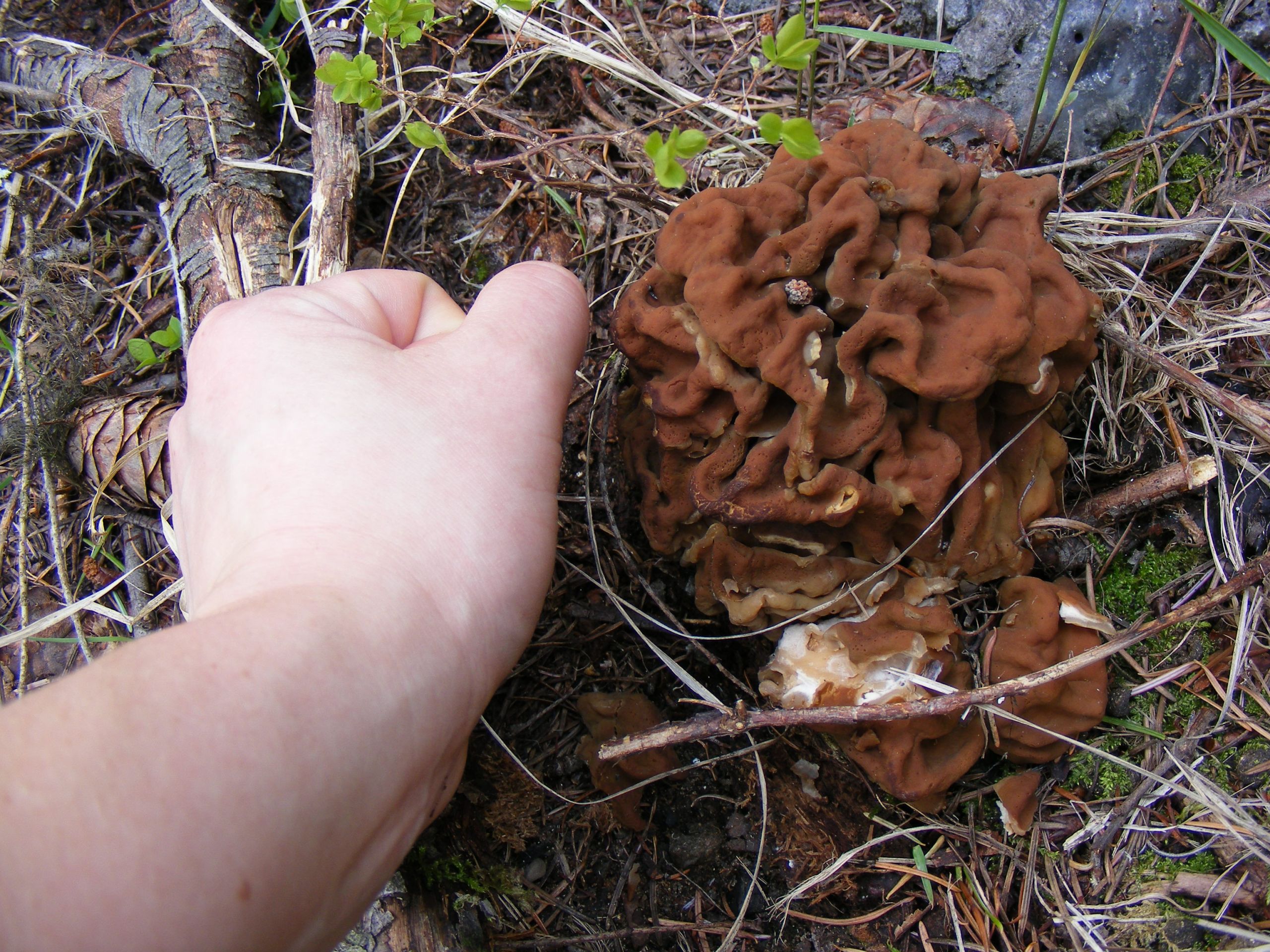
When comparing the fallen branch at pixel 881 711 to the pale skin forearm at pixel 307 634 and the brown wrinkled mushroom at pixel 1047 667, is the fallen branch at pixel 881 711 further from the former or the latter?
the pale skin forearm at pixel 307 634

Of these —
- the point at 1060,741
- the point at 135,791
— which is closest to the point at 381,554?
the point at 135,791

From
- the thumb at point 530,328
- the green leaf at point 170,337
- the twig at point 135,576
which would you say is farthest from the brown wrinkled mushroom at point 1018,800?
the green leaf at point 170,337

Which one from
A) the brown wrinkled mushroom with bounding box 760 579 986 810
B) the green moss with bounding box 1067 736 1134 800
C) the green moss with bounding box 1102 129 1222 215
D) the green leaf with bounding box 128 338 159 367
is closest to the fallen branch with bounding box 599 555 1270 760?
the brown wrinkled mushroom with bounding box 760 579 986 810

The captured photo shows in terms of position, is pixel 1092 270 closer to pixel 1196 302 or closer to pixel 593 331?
pixel 1196 302

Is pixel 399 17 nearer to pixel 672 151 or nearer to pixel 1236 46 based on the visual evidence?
pixel 672 151

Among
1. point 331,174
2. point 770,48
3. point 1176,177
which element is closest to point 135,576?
point 331,174
